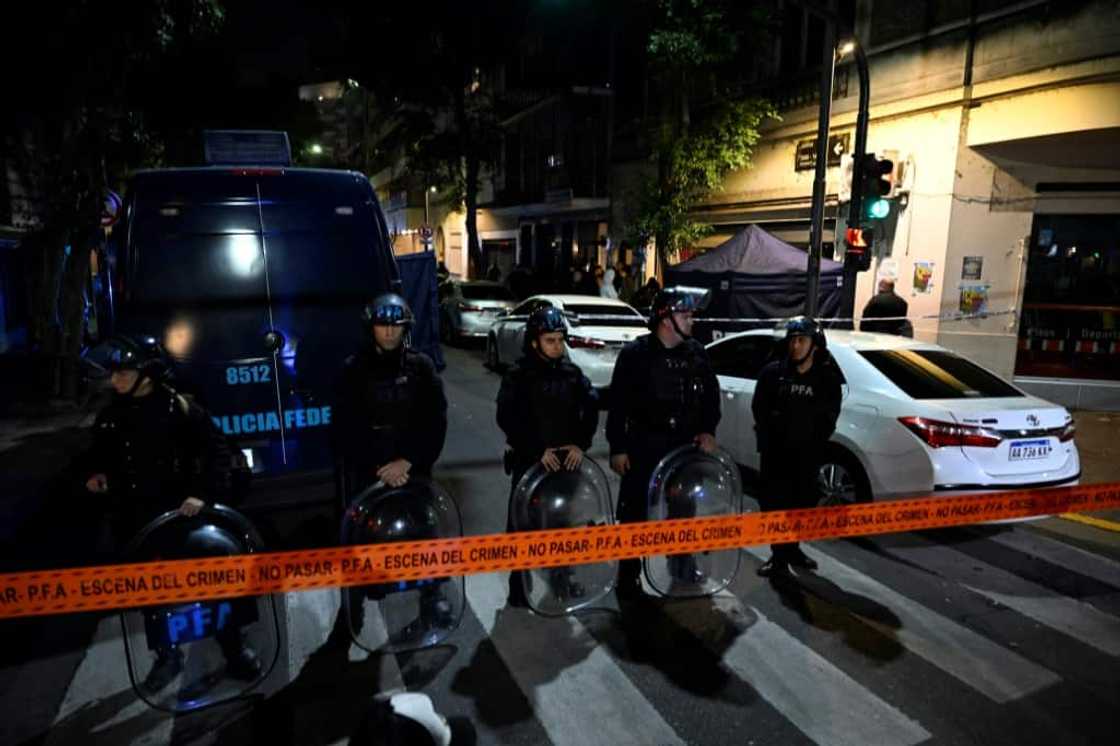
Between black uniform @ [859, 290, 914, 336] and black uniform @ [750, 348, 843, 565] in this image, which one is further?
black uniform @ [859, 290, 914, 336]

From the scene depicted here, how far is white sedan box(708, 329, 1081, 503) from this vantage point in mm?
5172

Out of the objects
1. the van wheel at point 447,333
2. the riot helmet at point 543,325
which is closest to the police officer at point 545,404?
the riot helmet at point 543,325

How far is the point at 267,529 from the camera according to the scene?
18.3ft

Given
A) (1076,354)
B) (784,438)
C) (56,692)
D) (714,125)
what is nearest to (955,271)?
(1076,354)

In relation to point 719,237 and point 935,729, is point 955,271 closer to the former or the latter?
point 719,237

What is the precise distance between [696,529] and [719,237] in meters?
14.8

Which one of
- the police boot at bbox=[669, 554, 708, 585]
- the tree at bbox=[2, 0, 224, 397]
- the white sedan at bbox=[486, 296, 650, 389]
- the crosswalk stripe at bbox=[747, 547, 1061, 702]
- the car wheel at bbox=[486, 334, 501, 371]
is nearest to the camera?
the crosswalk stripe at bbox=[747, 547, 1061, 702]

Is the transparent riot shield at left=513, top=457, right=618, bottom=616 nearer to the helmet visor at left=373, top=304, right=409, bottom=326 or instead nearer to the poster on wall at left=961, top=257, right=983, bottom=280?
the helmet visor at left=373, top=304, right=409, bottom=326


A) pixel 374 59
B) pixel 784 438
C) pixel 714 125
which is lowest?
pixel 784 438

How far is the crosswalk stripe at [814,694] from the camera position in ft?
10.6

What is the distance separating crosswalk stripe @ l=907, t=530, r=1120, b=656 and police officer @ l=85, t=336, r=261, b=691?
15.4 feet

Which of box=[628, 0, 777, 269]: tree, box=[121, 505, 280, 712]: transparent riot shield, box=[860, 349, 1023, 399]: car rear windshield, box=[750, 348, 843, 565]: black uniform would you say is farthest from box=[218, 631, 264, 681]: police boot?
box=[628, 0, 777, 269]: tree

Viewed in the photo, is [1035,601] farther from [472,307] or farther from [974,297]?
[472,307]

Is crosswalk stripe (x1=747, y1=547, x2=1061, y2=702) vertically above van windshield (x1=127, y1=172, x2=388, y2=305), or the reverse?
van windshield (x1=127, y1=172, x2=388, y2=305)
